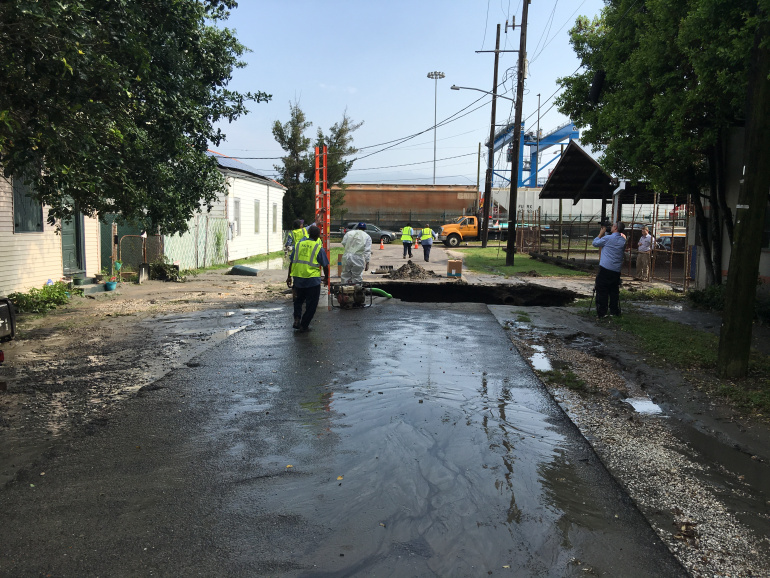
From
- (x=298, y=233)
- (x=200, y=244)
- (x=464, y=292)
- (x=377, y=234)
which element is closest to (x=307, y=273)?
(x=298, y=233)

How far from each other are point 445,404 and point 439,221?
156 ft

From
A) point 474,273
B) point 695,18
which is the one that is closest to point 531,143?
point 474,273

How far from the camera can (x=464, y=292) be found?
1862cm

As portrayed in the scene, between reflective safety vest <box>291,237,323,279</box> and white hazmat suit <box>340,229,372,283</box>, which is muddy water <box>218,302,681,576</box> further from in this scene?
white hazmat suit <box>340,229,372,283</box>

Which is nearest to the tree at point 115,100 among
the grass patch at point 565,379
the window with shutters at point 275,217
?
the grass patch at point 565,379

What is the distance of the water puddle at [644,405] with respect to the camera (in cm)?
641

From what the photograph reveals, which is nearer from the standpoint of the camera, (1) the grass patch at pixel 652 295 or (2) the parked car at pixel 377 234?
(1) the grass patch at pixel 652 295

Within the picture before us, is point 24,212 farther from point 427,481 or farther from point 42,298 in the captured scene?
point 427,481

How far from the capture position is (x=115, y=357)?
853cm

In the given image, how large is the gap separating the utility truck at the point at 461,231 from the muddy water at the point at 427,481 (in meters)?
38.4

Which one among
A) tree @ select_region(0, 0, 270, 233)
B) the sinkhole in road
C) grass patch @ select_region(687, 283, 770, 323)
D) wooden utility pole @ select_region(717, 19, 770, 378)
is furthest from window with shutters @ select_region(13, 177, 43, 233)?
grass patch @ select_region(687, 283, 770, 323)

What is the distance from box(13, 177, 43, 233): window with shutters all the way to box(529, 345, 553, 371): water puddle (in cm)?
1007

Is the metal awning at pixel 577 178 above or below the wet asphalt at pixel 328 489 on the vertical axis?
above

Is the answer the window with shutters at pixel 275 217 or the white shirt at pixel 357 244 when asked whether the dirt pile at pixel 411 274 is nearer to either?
the white shirt at pixel 357 244
